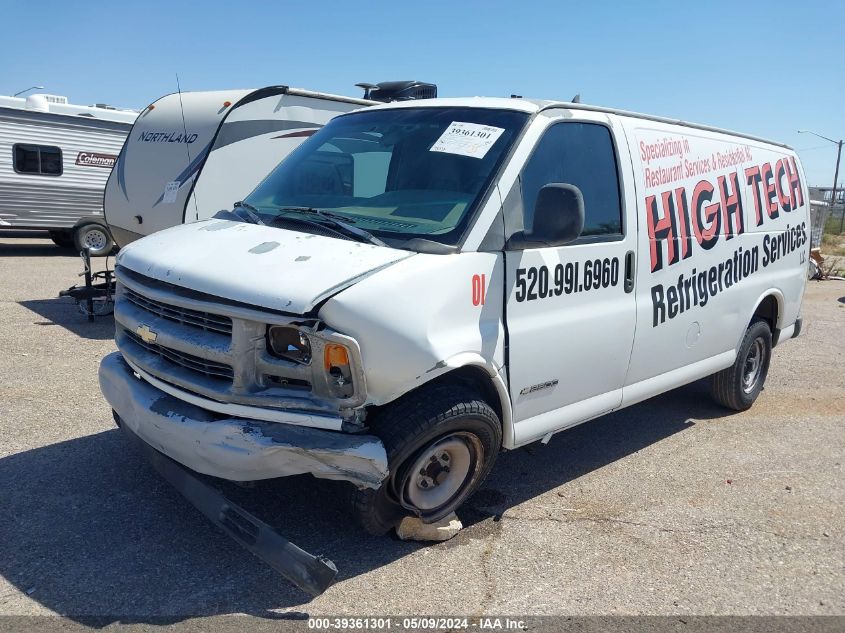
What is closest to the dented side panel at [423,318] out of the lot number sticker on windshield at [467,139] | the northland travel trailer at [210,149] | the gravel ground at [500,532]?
the lot number sticker on windshield at [467,139]

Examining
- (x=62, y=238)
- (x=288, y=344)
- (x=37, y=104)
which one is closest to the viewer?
(x=288, y=344)

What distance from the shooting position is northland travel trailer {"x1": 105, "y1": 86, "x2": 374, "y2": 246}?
925cm

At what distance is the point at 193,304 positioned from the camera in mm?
3578

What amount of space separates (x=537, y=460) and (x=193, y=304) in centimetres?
272

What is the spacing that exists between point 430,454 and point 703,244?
9.11ft

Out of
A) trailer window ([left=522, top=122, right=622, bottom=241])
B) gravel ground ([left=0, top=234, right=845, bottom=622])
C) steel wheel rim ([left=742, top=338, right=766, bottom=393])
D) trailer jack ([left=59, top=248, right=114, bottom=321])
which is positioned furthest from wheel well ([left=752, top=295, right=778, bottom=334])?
Answer: trailer jack ([left=59, top=248, right=114, bottom=321])

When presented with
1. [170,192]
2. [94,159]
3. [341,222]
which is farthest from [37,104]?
[341,222]

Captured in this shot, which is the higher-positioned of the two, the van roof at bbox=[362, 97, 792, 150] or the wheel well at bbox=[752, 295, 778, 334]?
the van roof at bbox=[362, 97, 792, 150]

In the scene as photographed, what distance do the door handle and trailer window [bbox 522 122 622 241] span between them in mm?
154

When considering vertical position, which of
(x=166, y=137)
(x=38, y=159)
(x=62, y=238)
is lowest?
(x=62, y=238)

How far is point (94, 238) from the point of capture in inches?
647

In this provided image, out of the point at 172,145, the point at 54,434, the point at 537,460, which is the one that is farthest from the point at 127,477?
the point at 172,145

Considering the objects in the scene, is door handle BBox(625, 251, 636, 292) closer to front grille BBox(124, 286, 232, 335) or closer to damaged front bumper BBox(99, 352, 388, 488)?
damaged front bumper BBox(99, 352, 388, 488)

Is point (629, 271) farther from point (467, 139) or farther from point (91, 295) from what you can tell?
point (91, 295)
